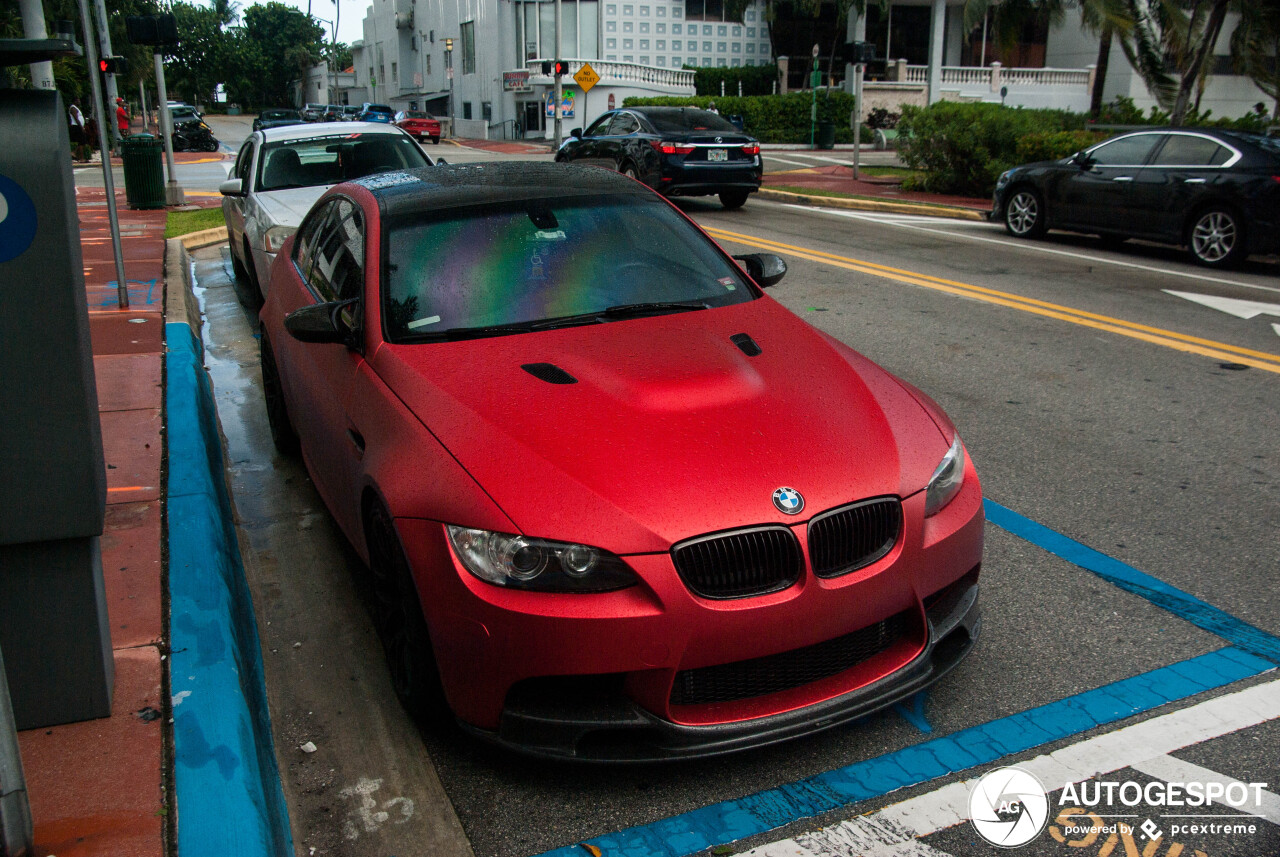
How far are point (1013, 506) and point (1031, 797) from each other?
229cm

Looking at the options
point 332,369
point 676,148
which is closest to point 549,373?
point 332,369

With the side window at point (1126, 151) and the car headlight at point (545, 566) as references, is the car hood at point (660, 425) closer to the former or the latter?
the car headlight at point (545, 566)

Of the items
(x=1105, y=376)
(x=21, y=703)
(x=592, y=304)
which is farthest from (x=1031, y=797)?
(x=1105, y=376)

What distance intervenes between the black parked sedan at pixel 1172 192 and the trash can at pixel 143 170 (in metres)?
13.8

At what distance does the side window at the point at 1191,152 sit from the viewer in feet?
39.6

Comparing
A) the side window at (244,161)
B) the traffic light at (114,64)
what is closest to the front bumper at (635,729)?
the side window at (244,161)

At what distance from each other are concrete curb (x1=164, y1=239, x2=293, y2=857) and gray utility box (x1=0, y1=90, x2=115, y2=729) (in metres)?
0.31

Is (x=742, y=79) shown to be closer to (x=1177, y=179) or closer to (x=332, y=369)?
(x=1177, y=179)

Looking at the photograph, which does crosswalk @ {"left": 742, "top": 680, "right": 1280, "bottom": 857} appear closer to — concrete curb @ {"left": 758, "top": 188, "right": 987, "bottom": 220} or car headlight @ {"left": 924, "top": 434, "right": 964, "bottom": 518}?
car headlight @ {"left": 924, "top": 434, "right": 964, "bottom": 518}

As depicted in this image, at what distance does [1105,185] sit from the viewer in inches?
523

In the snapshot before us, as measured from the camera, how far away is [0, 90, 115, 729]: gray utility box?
252 centimetres

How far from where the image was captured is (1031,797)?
2.92 m

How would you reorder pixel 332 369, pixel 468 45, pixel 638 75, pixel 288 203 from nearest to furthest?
pixel 332 369 → pixel 288 203 → pixel 638 75 → pixel 468 45

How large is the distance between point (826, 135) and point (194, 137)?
27.2 m
